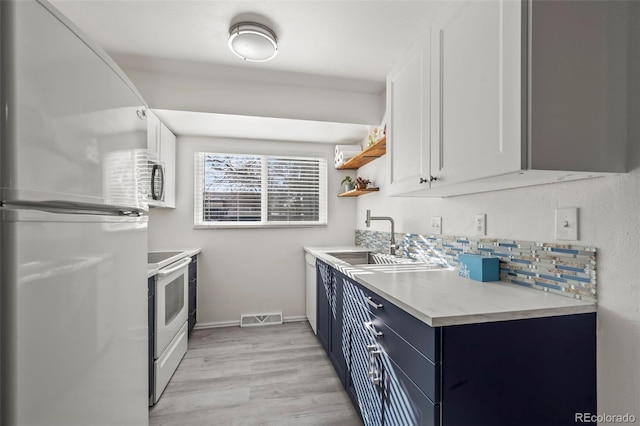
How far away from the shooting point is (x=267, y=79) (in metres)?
2.46

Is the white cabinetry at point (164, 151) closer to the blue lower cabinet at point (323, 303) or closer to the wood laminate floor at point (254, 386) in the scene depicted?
the wood laminate floor at point (254, 386)

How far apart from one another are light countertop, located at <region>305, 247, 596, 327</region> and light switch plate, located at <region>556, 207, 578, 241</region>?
237mm

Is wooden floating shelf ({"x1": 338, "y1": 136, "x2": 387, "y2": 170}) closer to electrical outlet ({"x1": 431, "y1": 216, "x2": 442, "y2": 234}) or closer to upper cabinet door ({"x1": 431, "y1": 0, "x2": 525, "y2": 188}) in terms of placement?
electrical outlet ({"x1": 431, "y1": 216, "x2": 442, "y2": 234})

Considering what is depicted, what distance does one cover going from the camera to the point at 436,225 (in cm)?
188

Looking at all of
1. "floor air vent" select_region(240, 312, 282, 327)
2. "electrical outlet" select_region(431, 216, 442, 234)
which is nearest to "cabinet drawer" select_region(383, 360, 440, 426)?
"electrical outlet" select_region(431, 216, 442, 234)

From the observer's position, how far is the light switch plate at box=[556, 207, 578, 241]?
1.06 meters

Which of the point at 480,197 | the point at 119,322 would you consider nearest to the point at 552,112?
the point at 480,197

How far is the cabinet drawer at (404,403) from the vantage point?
0.90 metres

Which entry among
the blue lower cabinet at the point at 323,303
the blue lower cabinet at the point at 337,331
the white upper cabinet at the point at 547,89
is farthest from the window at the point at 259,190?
the white upper cabinet at the point at 547,89

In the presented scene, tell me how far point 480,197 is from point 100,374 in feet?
6.01

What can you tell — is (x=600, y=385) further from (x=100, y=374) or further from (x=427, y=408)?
(x=100, y=374)

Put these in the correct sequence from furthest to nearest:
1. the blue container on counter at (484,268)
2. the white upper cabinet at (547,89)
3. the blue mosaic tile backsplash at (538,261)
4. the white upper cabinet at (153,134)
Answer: the white upper cabinet at (153,134) < the blue container on counter at (484,268) < the blue mosaic tile backsplash at (538,261) < the white upper cabinet at (547,89)

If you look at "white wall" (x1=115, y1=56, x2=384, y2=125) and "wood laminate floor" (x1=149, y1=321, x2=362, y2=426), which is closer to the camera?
"wood laminate floor" (x1=149, y1=321, x2=362, y2=426)

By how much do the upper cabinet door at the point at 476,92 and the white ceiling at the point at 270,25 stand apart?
0.61 meters
